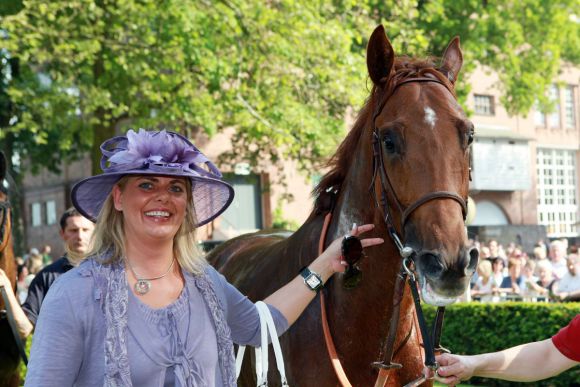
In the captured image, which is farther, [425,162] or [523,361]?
[523,361]

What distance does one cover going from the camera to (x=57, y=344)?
7.75 ft

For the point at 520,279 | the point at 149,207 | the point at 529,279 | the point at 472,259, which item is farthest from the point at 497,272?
the point at 149,207

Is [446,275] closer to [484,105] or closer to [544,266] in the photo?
[544,266]

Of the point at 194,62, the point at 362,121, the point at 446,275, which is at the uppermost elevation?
the point at 194,62

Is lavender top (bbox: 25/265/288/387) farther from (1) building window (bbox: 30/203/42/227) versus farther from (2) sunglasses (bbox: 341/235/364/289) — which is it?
(1) building window (bbox: 30/203/42/227)

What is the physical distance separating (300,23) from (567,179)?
102ft

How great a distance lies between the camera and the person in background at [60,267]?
546 centimetres

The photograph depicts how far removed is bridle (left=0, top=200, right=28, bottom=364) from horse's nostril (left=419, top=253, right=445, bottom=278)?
3106 millimetres

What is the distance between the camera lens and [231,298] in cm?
295

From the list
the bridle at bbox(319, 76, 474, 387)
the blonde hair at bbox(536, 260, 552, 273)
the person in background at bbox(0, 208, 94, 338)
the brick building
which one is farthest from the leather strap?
the brick building

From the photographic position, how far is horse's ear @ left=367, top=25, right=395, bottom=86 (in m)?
3.49

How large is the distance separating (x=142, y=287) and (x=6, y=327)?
3.18 metres

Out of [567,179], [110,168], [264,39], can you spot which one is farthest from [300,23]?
[567,179]

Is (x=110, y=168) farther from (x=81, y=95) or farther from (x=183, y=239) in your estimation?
(x=81, y=95)
